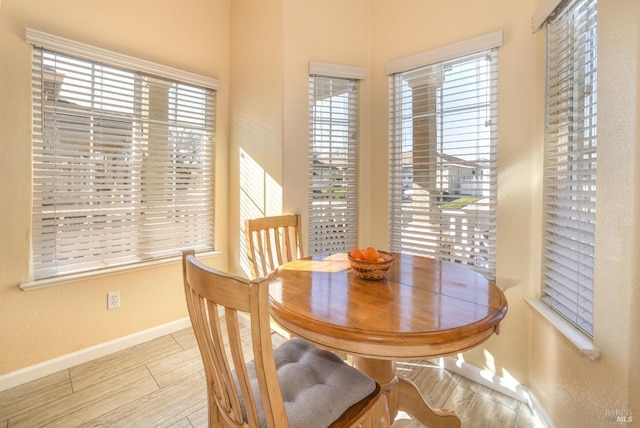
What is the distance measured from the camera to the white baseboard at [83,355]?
1.80 m

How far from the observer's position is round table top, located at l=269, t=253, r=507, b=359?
885 mm

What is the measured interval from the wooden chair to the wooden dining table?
0.15 m

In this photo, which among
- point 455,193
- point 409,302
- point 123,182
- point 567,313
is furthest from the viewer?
point 123,182

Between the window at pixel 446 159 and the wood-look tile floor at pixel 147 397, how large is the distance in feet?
2.49

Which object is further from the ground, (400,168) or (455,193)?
(400,168)

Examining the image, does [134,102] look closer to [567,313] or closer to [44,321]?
[44,321]

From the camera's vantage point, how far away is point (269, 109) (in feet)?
7.77

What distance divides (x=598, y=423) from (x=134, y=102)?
3.14m

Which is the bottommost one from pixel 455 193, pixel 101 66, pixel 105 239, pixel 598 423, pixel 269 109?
pixel 598 423

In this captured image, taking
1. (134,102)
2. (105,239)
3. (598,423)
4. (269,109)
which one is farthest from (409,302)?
(134,102)

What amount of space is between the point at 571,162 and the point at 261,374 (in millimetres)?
1622

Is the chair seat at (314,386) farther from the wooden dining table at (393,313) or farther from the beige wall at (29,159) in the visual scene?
the beige wall at (29,159)

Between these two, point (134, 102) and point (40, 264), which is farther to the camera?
point (134, 102)

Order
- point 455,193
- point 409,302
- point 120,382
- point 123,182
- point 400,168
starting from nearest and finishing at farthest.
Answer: point 409,302
point 120,382
point 455,193
point 123,182
point 400,168
